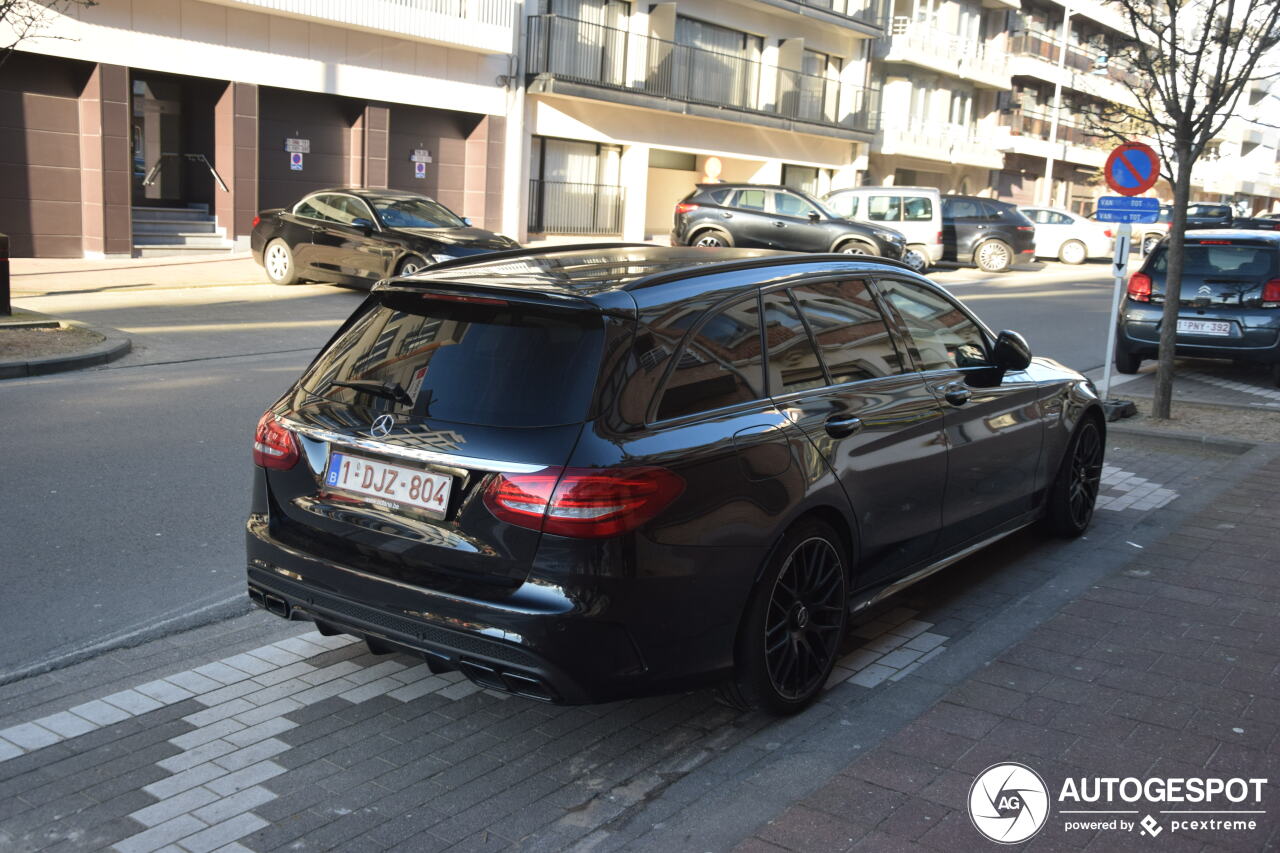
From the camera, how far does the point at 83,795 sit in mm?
3549

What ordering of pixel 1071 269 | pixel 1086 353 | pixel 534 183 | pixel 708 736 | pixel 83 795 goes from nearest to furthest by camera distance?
pixel 83 795
pixel 708 736
pixel 1086 353
pixel 534 183
pixel 1071 269

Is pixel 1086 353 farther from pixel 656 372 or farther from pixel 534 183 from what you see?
pixel 534 183

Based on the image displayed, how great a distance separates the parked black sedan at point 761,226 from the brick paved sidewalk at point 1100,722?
62.2 ft

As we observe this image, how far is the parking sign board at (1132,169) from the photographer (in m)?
10.6

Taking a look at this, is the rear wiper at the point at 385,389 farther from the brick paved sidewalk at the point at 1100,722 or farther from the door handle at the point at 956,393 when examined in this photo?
the door handle at the point at 956,393

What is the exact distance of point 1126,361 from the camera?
13773 mm

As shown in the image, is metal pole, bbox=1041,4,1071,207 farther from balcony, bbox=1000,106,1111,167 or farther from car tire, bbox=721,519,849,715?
car tire, bbox=721,519,849,715

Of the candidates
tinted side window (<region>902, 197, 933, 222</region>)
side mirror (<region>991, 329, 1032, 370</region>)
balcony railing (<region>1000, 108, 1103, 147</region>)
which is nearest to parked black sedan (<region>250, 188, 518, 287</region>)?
side mirror (<region>991, 329, 1032, 370</region>)

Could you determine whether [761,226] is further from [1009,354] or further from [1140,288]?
[1009,354]

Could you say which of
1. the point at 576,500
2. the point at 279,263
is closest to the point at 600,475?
the point at 576,500

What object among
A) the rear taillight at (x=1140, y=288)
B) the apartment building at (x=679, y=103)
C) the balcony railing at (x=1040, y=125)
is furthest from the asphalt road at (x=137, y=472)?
the balcony railing at (x=1040, y=125)

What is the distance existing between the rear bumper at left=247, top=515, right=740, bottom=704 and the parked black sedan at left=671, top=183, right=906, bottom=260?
20901 millimetres

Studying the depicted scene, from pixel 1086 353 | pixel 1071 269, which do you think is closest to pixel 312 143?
pixel 1086 353

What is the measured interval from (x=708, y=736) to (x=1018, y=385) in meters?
2.67
